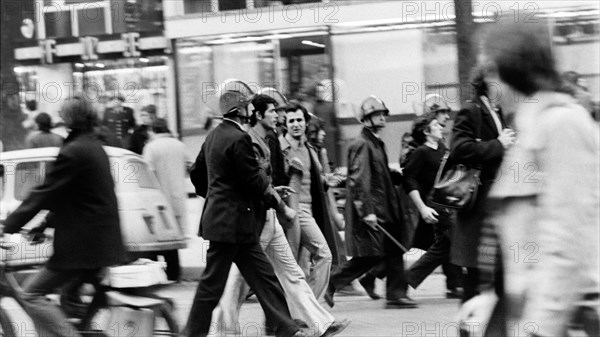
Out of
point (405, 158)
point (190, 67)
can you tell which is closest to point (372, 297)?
point (405, 158)

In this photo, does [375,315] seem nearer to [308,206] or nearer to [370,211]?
[370,211]

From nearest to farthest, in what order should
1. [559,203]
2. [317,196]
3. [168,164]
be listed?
[559,203] → [317,196] → [168,164]

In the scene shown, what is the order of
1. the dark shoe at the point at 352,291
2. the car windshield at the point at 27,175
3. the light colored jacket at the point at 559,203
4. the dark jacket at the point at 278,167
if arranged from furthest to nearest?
the dark shoe at the point at 352,291 < the car windshield at the point at 27,175 < the dark jacket at the point at 278,167 < the light colored jacket at the point at 559,203

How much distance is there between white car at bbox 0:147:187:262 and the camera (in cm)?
1102

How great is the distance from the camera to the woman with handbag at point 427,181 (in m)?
A: 10.2

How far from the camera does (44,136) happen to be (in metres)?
13.0

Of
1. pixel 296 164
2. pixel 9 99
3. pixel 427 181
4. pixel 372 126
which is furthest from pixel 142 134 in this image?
pixel 296 164

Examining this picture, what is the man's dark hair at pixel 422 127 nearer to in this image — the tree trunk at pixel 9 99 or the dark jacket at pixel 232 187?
the dark jacket at pixel 232 187

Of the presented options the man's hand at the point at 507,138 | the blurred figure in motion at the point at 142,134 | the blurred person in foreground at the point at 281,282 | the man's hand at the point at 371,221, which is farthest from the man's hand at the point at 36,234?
the blurred figure in motion at the point at 142,134

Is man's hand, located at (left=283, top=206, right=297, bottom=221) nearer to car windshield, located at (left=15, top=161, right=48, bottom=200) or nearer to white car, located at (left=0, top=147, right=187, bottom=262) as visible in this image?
white car, located at (left=0, top=147, right=187, bottom=262)

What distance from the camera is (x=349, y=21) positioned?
58.3 ft

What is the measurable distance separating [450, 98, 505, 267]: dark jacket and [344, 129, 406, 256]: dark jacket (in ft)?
10.1

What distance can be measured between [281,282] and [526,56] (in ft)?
13.7

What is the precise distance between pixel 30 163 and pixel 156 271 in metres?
→ 4.05
